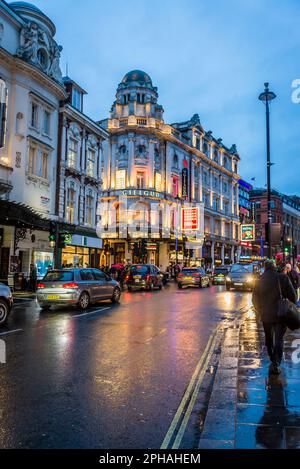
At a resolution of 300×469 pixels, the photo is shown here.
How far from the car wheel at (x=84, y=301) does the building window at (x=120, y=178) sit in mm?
31874

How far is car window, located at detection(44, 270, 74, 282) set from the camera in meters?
14.8

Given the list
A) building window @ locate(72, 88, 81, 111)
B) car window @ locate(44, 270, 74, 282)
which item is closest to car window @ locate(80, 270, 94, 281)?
car window @ locate(44, 270, 74, 282)

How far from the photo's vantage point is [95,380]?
593 centimetres

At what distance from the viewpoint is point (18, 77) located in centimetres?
2491

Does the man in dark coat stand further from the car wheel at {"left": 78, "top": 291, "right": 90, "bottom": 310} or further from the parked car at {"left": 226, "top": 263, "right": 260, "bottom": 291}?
the parked car at {"left": 226, "top": 263, "right": 260, "bottom": 291}

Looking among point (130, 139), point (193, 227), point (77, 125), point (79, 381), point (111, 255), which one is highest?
point (130, 139)

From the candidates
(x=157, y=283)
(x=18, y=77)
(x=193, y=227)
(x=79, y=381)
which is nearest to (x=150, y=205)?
(x=193, y=227)

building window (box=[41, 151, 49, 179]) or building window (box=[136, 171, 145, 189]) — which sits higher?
building window (box=[136, 171, 145, 189])

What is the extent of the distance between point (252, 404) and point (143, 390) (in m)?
1.55

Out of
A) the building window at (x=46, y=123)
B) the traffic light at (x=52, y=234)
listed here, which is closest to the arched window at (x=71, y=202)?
the building window at (x=46, y=123)

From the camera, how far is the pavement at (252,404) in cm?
375

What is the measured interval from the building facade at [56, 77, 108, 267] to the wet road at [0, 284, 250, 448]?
1867 cm
